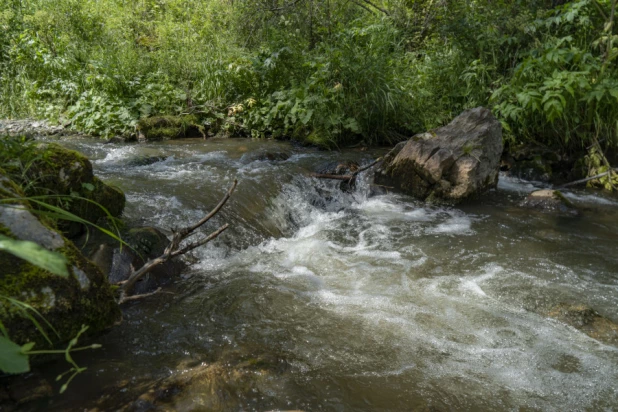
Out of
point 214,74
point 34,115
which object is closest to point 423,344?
point 214,74

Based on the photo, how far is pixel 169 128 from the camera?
358 inches

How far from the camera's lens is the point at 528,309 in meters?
3.56

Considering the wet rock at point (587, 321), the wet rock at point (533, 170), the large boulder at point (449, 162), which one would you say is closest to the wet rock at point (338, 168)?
the large boulder at point (449, 162)

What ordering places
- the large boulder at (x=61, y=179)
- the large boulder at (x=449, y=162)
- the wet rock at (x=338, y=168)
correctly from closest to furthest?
1. the large boulder at (x=61, y=179)
2. the large boulder at (x=449, y=162)
3. the wet rock at (x=338, y=168)

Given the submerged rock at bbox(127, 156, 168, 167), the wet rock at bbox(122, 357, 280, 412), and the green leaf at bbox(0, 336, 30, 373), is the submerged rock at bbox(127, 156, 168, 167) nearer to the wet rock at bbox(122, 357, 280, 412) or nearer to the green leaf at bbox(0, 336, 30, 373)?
the wet rock at bbox(122, 357, 280, 412)

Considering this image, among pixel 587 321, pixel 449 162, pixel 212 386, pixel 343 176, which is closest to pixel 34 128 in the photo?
pixel 343 176

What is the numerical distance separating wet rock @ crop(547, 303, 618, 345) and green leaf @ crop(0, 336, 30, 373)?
333 cm

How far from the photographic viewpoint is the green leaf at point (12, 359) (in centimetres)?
94

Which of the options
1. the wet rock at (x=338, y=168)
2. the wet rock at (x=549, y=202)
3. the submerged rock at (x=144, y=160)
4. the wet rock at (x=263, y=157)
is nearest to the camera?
the wet rock at (x=549, y=202)

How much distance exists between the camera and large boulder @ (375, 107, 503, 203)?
632 centimetres

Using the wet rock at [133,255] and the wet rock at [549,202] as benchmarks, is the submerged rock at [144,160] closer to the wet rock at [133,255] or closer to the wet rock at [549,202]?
the wet rock at [133,255]

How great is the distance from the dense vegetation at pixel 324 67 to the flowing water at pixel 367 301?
5.78ft

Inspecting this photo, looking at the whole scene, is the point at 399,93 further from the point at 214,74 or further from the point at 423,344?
the point at 423,344

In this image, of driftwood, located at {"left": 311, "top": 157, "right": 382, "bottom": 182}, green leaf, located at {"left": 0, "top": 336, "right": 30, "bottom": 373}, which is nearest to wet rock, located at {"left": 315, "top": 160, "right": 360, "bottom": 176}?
driftwood, located at {"left": 311, "top": 157, "right": 382, "bottom": 182}
